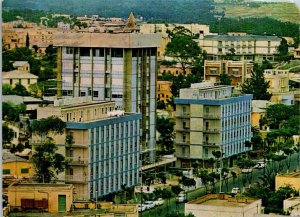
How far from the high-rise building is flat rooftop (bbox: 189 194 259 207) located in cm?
47

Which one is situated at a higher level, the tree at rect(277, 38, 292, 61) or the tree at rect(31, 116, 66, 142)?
the tree at rect(277, 38, 292, 61)

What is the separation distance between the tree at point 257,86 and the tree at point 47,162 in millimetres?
1407

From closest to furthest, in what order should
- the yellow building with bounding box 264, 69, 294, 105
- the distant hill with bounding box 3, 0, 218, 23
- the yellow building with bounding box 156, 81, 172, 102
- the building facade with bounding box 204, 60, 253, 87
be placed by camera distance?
the distant hill with bounding box 3, 0, 218, 23 → the yellow building with bounding box 156, 81, 172, 102 → the yellow building with bounding box 264, 69, 294, 105 → the building facade with bounding box 204, 60, 253, 87

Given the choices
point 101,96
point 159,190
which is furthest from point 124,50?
point 159,190

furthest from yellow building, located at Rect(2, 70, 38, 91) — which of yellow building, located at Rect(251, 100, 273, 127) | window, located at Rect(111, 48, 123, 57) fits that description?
yellow building, located at Rect(251, 100, 273, 127)

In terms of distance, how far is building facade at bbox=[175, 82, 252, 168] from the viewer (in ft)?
22.1

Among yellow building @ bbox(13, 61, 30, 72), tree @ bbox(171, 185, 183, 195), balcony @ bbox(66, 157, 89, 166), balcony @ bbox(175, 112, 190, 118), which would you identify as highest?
yellow building @ bbox(13, 61, 30, 72)

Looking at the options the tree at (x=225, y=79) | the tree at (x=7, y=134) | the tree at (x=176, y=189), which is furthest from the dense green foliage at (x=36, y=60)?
the tree at (x=225, y=79)

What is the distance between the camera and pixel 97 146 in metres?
6.20

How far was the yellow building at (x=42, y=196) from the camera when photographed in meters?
5.88

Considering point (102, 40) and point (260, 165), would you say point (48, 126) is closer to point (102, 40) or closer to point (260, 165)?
point (102, 40)

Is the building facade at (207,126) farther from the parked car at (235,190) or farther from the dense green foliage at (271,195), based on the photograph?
the dense green foliage at (271,195)

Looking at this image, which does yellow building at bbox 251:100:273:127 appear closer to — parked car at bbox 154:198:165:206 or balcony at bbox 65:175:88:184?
parked car at bbox 154:198:165:206

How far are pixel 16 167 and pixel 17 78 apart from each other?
0.53 metres
